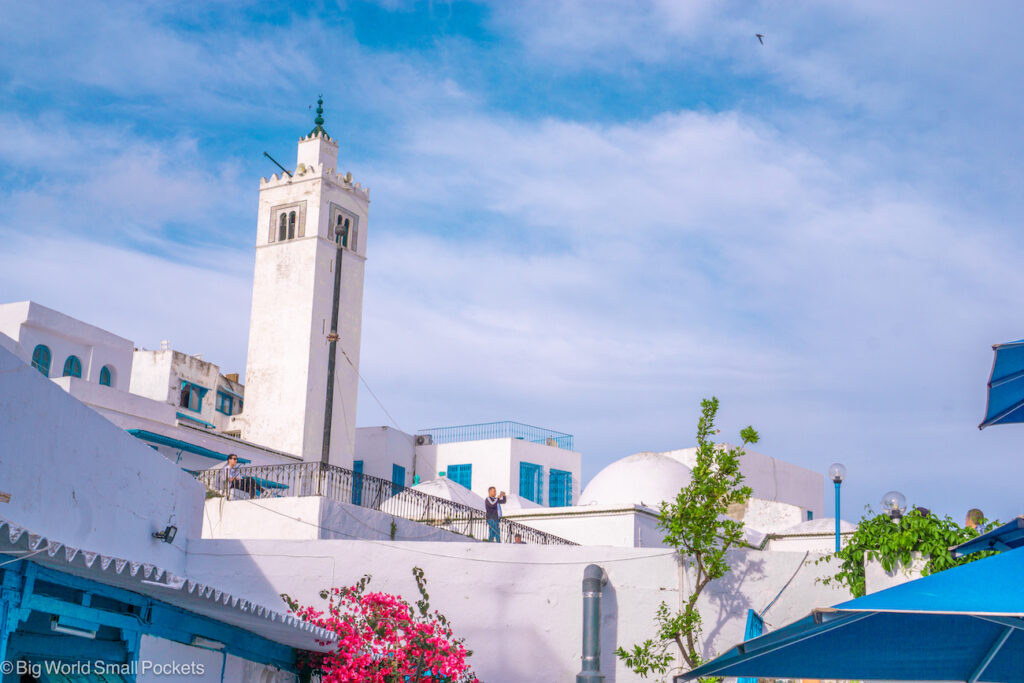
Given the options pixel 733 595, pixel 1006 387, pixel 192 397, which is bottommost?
pixel 733 595

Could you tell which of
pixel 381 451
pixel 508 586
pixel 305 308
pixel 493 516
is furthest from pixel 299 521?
pixel 381 451

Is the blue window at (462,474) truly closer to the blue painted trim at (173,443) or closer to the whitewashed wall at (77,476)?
the blue painted trim at (173,443)

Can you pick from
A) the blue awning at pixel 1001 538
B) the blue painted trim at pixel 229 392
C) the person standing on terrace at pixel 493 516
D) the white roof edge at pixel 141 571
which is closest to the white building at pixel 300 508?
the white roof edge at pixel 141 571

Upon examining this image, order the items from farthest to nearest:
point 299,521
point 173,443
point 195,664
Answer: point 173,443 < point 299,521 < point 195,664

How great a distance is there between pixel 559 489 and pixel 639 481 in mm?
14310

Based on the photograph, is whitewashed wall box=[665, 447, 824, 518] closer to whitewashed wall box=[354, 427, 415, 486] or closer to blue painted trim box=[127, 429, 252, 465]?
whitewashed wall box=[354, 427, 415, 486]

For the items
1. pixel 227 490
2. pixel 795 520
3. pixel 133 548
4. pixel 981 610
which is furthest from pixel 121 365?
pixel 981 610

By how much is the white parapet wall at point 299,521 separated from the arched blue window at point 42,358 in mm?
12260

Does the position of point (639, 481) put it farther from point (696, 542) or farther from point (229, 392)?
point (229, 392)

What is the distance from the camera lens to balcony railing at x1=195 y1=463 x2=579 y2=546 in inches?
698

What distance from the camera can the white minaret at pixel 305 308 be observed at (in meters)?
33.4

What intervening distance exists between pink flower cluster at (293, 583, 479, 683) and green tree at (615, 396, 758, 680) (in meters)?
1.89

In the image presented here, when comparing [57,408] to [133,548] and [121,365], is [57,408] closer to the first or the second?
[133,548]

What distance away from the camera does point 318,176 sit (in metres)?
36.1
